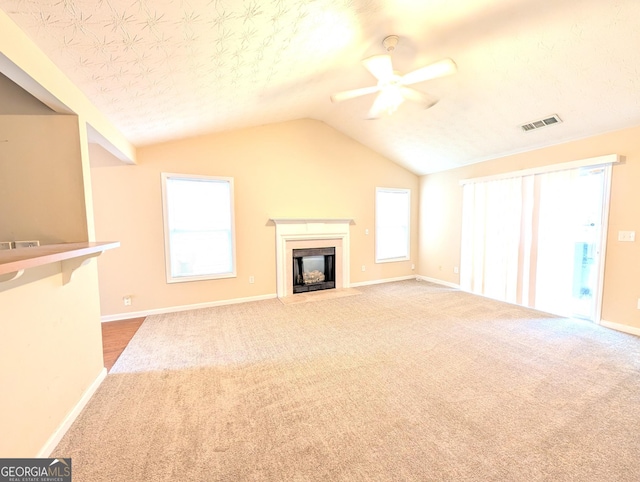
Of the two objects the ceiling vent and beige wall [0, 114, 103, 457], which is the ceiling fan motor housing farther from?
beige wall [0, 114, 103, 457]

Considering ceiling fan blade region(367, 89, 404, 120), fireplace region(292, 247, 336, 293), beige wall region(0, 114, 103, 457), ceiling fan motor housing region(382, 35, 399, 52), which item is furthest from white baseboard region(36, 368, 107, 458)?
ceiling fan motor housing region(382, 35, 399, 52)

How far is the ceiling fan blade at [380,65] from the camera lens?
2.11 m

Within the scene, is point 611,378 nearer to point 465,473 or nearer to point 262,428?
point 465,473

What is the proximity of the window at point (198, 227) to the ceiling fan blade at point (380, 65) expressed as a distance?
2733 mm

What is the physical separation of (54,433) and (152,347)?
1.29 m

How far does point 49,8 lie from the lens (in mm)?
1215

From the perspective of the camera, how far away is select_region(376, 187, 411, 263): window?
563 cm

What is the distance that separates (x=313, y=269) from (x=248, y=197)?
1865 mm

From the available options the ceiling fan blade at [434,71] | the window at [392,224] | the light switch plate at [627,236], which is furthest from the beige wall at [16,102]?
the light switch plate at [627,236]

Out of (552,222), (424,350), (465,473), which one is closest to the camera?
(465,473)

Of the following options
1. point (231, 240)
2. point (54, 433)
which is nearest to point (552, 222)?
point (231, 240)

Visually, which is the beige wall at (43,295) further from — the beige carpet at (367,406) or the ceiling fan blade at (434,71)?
the ceiling fan blade at (434,71)

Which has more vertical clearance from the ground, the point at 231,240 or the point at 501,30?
the point at 501,30

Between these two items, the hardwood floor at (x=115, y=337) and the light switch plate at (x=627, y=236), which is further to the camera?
the light switch plate at (x=627, y=236)
